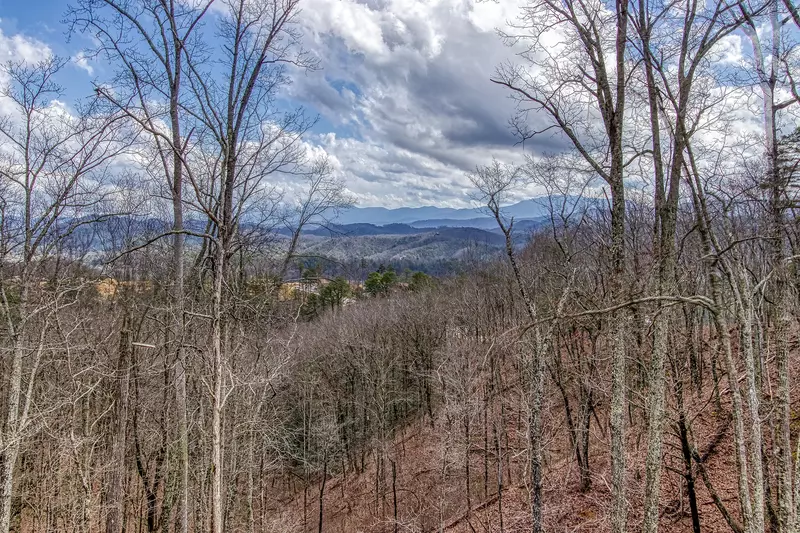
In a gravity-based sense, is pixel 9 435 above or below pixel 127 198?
below

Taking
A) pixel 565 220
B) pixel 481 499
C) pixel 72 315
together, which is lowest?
pixel 481 499

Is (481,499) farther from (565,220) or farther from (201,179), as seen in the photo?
(201,179)

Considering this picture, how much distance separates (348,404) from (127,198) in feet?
66.8

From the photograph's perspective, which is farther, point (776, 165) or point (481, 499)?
point (481, 499)

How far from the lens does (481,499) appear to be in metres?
17.9

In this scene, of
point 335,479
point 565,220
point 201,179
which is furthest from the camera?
point 335,479

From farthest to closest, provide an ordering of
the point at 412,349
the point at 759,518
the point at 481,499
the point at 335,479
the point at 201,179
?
the point at 412,349 → the point at 335,479 → the point at 481,499 → the point at 201,179 → the point at 759,518

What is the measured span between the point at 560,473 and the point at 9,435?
15856mm

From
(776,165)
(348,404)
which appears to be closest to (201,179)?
(776,165)

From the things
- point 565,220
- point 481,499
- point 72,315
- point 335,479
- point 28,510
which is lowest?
point 335,479

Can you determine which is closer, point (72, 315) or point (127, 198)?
point (127, 198)

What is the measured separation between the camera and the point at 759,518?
4.75 m

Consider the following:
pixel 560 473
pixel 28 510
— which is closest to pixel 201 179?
pixel 560 473

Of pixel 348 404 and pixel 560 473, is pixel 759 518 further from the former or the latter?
pixel 348 404
